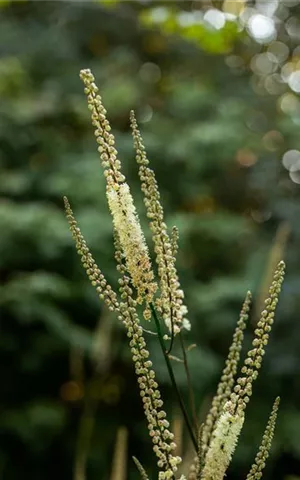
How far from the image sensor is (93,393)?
4.73 metres

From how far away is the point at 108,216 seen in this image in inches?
187

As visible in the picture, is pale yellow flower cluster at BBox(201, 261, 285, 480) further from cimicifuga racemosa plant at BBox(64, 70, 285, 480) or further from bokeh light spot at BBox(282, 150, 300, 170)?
bokeh light spot at BBox(282, 150, 300, 170)

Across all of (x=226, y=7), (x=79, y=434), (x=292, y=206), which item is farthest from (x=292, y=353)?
(x=226, y=7)

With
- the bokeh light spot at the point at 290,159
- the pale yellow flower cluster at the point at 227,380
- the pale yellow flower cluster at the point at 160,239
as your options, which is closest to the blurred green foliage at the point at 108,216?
the bokeh light spot at the point at 290,159

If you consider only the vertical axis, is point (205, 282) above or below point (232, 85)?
below

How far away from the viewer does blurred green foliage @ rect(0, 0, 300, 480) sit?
4387mm

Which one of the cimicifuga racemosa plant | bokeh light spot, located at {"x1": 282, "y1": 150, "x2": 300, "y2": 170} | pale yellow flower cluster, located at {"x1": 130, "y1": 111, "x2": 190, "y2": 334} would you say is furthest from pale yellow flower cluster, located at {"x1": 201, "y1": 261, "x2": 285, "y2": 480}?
bokeh light spot, located at {"x1": 282, "y1": 150, "x2": 300, "y2": 170}

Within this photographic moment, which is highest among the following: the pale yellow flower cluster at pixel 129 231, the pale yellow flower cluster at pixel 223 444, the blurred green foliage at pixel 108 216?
the blurred green foliage at pixel 108 216

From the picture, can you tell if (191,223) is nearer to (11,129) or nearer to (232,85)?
(11,129)

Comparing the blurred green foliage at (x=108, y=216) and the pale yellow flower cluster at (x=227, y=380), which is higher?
the blurred green foliage at (x=108, y=216)

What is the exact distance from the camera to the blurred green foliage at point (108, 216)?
4.39m

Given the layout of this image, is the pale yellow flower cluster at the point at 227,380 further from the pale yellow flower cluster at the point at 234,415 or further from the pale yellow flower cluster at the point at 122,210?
the pale yellow flower cluster at the point at 122,210

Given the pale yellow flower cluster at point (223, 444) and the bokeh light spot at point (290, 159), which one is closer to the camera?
the pale yellow flower cluster at point (223, 444)

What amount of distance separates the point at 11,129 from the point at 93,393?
6.63 feet
